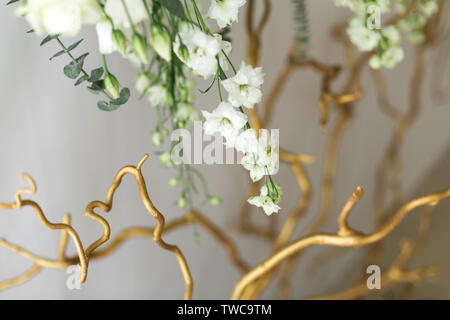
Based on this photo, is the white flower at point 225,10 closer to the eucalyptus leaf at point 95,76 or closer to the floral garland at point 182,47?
→ the floral garland at point 182,47

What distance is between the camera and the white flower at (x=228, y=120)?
0.40 meters

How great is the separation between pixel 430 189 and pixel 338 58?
57 cm

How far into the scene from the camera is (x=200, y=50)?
0.38 metres

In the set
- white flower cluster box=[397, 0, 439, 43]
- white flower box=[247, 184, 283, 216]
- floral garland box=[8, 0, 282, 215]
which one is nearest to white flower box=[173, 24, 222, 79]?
floral garland box=[8, 0, 282, 215]

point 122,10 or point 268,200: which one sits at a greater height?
point 122,10

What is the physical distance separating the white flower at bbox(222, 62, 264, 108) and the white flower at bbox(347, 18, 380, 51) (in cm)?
20

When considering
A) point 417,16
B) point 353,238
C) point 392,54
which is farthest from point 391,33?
point 353,238

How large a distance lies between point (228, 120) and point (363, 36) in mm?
258

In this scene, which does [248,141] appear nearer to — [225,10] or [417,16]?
[225,10]

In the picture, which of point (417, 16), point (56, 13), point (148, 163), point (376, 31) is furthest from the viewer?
point (148, 163)

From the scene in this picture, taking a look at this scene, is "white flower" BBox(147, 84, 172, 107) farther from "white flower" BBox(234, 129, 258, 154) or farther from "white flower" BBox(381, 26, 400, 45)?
"white flower" BBox(381, 26, 400, 45)

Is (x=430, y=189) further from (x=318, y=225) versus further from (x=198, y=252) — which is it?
(x=198, y=252)
